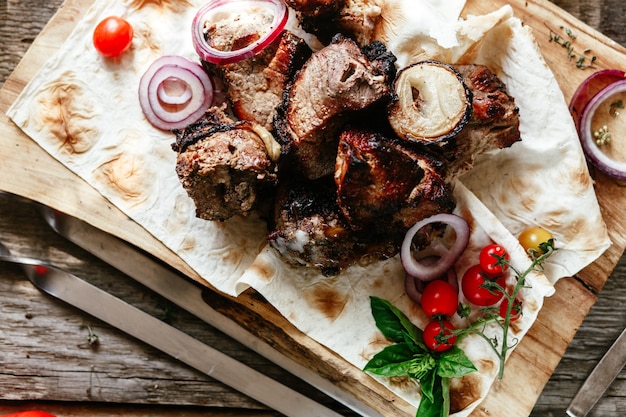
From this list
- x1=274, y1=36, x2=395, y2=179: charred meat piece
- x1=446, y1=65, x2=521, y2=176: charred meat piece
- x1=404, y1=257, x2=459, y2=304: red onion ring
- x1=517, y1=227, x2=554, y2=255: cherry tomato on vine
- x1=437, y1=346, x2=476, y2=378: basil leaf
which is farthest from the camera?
x1=404, y1=257, x2=459, y2=304: red onion ring

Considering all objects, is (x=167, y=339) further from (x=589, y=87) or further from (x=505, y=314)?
(x=589, y=87)

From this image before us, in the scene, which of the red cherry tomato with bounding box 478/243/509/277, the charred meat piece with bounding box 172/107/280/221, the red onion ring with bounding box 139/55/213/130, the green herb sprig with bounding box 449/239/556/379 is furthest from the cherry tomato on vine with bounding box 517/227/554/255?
the red onion ring with bounding box 139/55/213/130

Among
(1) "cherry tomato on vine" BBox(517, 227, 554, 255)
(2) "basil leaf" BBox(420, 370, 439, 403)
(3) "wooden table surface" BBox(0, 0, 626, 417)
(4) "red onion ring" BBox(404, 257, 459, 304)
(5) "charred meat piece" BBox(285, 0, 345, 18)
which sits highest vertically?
Answer: (5) "charred meat piece" BBox(285, 0, 345, 18)

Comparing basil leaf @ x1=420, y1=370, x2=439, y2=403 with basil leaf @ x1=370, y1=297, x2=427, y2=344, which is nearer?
basil leaf @ x1=420, y1=370, x2=439, y2=403

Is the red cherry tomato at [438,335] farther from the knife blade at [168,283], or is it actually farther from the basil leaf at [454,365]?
the knife blade at [168,283]

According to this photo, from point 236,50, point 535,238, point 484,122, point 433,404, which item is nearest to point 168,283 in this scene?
point 236,50

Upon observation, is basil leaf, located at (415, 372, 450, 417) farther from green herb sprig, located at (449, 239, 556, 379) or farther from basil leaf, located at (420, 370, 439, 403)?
green herb sprig, located at (449, 239, 556, 379)
